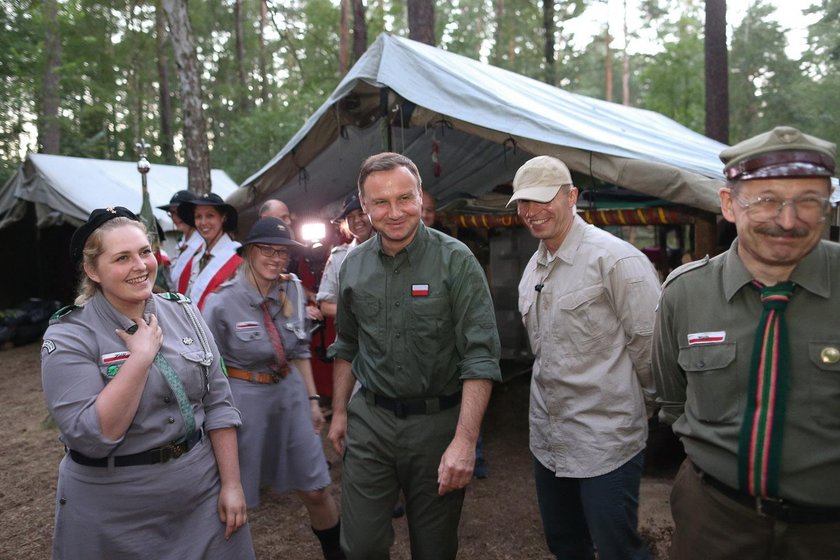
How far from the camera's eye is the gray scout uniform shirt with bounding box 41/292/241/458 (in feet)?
6.39

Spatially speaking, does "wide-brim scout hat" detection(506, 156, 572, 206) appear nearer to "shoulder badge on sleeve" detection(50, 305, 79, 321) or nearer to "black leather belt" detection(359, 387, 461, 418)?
"black leather belt" detection(359, 387, 461, 418)

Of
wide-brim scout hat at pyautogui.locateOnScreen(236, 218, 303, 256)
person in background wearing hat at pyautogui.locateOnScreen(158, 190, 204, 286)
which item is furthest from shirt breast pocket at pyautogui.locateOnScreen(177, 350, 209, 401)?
person in background wearing hat at pyautogui.locateOnScreen(158, 190, 204, 286)

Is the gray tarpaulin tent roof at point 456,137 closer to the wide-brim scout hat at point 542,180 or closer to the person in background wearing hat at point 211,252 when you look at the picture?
the person in background wearing hat at point 211,252

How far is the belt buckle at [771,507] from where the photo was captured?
161 centimetres

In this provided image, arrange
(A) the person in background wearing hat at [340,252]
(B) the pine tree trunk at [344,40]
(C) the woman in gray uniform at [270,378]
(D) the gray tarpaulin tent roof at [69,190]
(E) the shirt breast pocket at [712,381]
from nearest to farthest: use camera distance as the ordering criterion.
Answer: (E) the shirt breast pocket at [712,381] < (C) the woman in gray uniform at [270,378] < (A) the person in background wearing hat at [340,252] < (D) the gray tarpaulin tent roof at [69,190] < (B) the pine tree trunk at [344,40]

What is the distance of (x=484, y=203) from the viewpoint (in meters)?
6.22

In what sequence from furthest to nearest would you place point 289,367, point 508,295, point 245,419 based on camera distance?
point 508,295 → point 289,367 → point 245,419

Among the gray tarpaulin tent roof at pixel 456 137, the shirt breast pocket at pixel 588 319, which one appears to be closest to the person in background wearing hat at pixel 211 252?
the gray tarpaulin tent roof at pixel 456 137

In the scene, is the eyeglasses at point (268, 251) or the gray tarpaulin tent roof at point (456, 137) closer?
the eyeglasses at point (268, 251)

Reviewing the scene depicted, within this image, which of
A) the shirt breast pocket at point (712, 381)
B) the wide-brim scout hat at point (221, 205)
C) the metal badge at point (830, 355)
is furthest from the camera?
the wide-brim scout hat at point (221, 205)

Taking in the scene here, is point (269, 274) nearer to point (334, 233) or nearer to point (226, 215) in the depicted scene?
point (226, 215)

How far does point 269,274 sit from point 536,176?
1.62 meters

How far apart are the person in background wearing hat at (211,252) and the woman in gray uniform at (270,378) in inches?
35.6

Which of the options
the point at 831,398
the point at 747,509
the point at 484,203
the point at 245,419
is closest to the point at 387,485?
the point at 245,419
